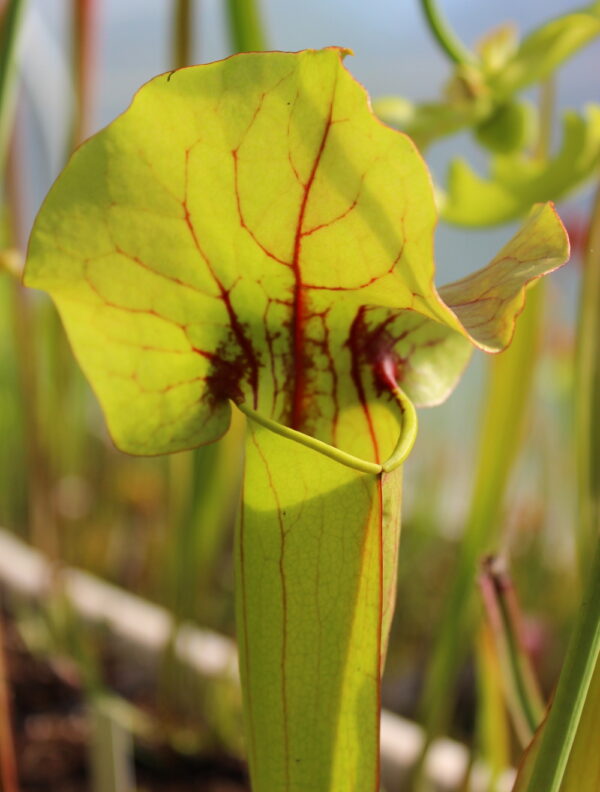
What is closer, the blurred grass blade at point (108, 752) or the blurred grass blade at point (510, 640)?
the blurred grass blade at point (510, 640)

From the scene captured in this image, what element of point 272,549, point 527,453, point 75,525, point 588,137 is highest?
point 588,137

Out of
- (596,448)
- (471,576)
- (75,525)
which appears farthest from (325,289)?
(75,525)

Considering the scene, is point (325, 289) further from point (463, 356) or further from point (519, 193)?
point (519, 193)

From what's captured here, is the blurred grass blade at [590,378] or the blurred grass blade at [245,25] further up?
the blurred grass blade at [245,25]

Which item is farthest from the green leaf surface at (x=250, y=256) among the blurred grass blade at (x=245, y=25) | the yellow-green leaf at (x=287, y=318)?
the blurred grass blade at (x=245, y=25)

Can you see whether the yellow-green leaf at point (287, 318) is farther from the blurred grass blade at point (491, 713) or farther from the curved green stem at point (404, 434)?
the blurred grass blade at point (491, 713)

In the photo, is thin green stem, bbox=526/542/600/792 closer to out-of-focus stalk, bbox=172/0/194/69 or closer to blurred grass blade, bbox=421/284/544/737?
blurred grass blade, bbox=421/284/544/737

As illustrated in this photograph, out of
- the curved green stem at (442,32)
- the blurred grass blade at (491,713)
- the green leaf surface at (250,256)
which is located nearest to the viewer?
the green leaf surface at (250,256)
